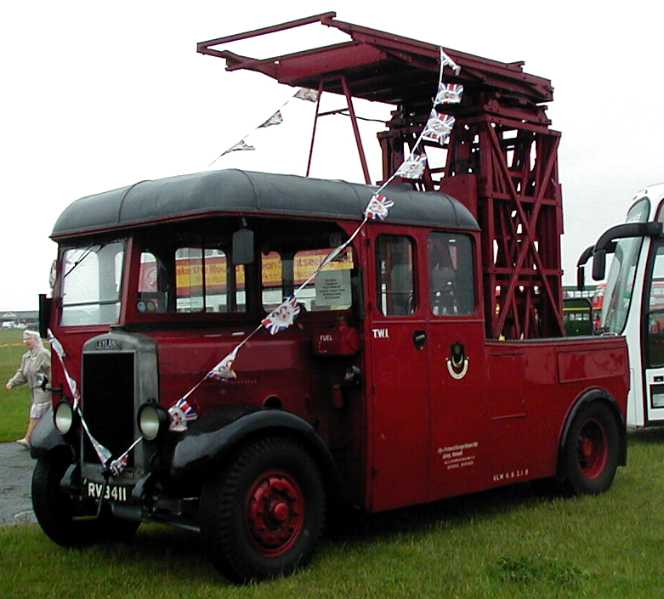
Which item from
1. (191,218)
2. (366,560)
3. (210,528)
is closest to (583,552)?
(366,560)

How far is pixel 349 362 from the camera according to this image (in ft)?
24.4

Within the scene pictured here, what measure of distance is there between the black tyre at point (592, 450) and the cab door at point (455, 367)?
3.97 ft

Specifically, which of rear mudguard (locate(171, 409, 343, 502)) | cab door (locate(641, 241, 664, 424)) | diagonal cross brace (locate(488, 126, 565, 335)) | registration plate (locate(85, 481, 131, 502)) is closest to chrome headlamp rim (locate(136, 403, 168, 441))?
rear mudguard (locate(171, 409, 343, 502))

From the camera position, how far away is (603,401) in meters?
9.66

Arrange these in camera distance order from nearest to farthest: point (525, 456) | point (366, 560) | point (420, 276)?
point (366, 560)
point (420, 276)
point (525, 456)

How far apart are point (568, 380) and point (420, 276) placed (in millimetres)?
2120

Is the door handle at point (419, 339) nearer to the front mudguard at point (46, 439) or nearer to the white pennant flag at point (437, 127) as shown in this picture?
the white pennant flag at point (437, 127)

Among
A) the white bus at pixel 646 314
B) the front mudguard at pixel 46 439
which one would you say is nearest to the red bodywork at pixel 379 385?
the front mudguard at pixel 46 439

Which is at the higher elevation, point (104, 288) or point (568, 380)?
point (104, 288)

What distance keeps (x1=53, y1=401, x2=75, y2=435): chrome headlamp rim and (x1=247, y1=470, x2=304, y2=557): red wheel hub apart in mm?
1481

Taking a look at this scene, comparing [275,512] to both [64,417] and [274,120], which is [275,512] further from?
[274,120]

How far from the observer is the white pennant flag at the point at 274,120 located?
9.34 metres

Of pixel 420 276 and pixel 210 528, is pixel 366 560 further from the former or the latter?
pixel 420 276

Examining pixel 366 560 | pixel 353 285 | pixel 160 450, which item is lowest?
pixel 366 560
